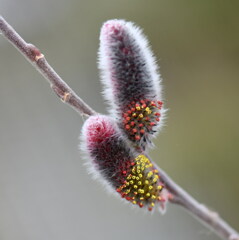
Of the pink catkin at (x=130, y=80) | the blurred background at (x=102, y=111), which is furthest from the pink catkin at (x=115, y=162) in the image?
the blurred background at (x=102, y=111)

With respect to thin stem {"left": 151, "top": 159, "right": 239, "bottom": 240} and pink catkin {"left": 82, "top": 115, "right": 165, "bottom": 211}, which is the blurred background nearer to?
thin stem {"left": 151, "top": 159, "right": 239, "bottom": 240}

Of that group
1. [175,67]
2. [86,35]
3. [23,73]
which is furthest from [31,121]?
[175,67]

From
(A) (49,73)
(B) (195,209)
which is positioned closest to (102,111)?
(B) (195,209)

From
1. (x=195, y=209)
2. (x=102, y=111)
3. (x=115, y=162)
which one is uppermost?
(x=102, y=111)

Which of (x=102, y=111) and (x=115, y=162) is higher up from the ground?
(x=102, y=111)

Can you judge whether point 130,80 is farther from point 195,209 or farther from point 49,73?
point 195,209

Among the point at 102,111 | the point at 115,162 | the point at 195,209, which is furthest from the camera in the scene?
the point at 102,111

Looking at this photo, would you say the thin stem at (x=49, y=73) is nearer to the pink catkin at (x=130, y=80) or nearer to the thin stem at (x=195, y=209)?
the pink catkin at (x=130, y=80)
